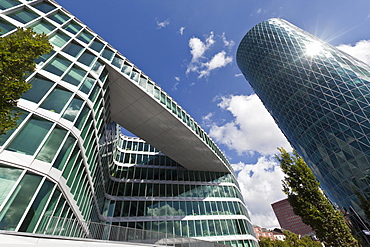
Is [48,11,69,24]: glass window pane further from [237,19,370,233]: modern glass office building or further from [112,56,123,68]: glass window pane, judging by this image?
[237,19,370,233]: modern glass office building

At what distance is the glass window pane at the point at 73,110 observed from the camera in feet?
35.5

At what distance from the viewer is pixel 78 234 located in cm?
1117

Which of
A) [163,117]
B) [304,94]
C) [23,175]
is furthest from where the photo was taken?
[304,94]

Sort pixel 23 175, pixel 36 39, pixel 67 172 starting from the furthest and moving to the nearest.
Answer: pixel 67 172
pixel 23 175
pixel 36 39

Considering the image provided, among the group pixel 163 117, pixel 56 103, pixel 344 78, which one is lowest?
pixel 56 103

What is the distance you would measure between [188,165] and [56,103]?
26.3 m

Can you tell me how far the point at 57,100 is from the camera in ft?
35.1

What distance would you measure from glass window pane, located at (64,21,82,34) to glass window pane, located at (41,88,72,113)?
8191 millimetres

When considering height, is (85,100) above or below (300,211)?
above

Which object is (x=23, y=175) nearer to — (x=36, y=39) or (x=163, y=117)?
(x=36, y=39)

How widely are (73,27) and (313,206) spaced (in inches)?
1058

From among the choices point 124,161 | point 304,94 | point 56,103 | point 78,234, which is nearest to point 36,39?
point 56,103

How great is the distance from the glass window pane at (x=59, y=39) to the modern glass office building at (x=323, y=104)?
35.8 meters

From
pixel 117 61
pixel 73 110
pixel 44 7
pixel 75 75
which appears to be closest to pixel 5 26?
pixel 75 75
